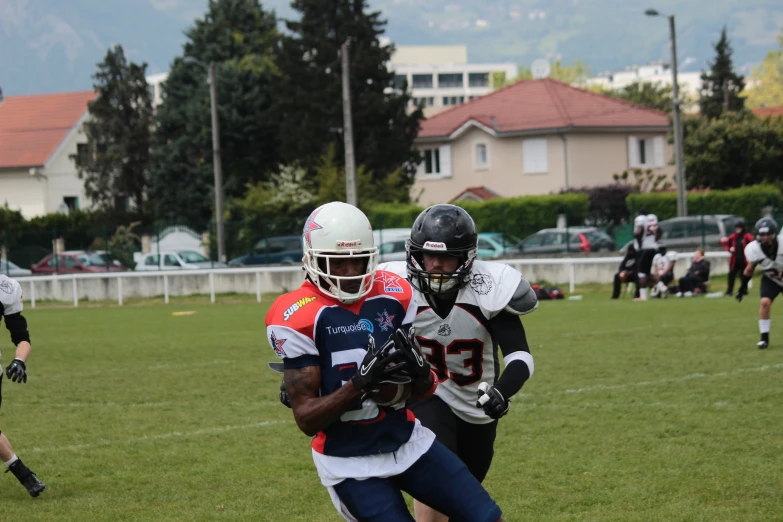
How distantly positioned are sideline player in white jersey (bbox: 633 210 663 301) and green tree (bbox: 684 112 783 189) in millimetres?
23727

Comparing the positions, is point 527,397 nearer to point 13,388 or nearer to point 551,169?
point 13,388

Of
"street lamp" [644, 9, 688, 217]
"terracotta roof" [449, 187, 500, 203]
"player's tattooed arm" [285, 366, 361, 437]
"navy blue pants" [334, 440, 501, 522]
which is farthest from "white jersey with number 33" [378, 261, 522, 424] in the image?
"terracotta roof" [449, 187, 500, 203]

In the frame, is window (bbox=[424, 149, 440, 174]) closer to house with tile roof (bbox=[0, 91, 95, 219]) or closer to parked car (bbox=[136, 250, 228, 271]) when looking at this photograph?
house with tile roof (bbox=[0, 91, 95, 219])

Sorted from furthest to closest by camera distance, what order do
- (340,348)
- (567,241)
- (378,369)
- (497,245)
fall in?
(497,245)
(567,241)
(340,348)
(378,369)

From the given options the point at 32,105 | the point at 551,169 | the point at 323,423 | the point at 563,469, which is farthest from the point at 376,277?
the point at 32,105

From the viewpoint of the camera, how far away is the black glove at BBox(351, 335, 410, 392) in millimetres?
4062

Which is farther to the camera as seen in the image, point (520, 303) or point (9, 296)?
point (9, 296)

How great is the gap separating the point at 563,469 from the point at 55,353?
11736 millimetres

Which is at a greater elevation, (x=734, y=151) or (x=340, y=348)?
(x=734, y=151)

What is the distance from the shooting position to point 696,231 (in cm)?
3078

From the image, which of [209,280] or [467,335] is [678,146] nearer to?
[209,280]

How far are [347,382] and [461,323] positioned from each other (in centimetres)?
110

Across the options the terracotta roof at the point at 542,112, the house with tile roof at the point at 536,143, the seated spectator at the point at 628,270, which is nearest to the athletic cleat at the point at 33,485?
the seated spectator at the point at 628,270

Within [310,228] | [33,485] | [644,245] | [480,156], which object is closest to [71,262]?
[644,245]
